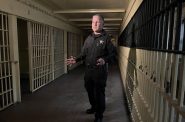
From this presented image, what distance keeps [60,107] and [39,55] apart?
2.08 m

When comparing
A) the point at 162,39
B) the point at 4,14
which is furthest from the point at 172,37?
the point at 4,14

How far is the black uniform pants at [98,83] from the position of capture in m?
2.84

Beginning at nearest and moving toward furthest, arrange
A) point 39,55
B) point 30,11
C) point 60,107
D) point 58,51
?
point 60,107, point 30,11, point 39,55, point 58,51

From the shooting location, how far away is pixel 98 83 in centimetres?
286

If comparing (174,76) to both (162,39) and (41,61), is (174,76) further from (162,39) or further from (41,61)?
(41,61)

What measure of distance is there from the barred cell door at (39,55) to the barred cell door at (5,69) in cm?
89

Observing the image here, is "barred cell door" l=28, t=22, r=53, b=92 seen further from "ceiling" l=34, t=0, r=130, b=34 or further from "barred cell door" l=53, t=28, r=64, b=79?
"ceiling" l=34, t=0, r=130, b=34

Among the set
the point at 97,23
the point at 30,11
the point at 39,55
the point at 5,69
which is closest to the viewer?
the point at 97,23

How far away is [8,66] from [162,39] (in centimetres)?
324

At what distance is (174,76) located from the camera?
1032 mm

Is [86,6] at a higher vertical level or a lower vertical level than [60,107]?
higher

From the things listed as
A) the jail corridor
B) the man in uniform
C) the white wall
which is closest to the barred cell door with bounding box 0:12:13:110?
the jail corridor

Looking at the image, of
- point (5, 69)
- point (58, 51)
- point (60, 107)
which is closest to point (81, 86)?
point (60, 107)

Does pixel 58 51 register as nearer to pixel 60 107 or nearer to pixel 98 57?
pixel 60 107
